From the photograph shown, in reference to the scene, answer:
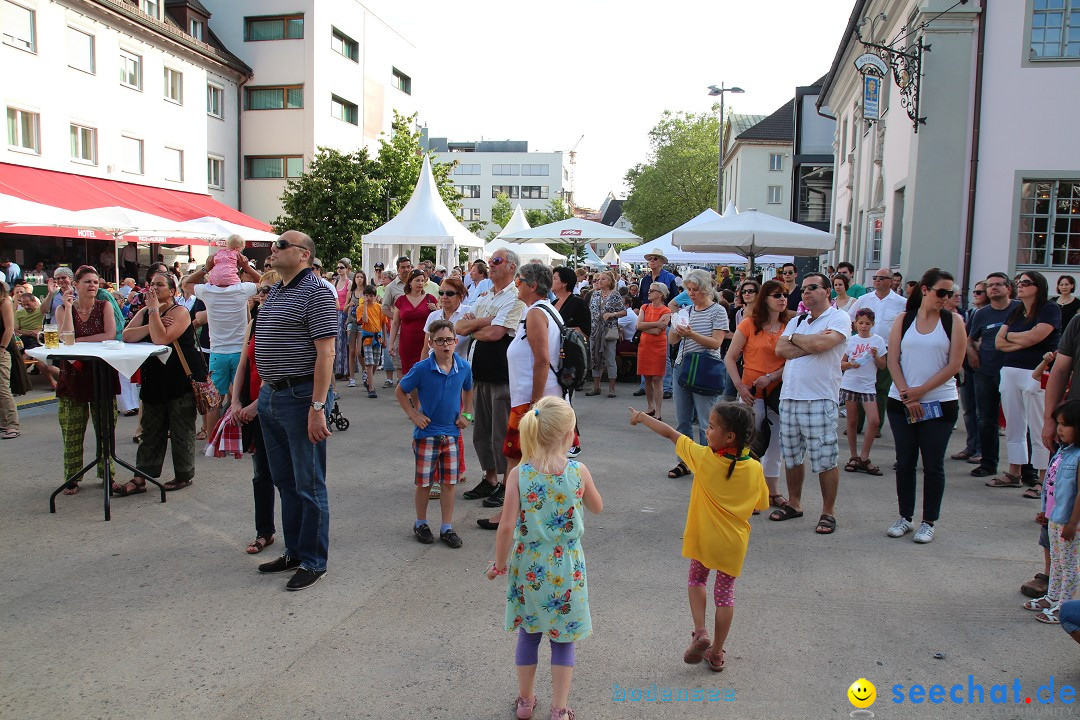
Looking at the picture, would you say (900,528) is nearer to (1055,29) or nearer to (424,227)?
(1055,29)

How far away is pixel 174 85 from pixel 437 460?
28074mm

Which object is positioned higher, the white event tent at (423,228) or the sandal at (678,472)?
the white event tent at (423,228)

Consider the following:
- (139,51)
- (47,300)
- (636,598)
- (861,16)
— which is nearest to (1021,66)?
(861,16)

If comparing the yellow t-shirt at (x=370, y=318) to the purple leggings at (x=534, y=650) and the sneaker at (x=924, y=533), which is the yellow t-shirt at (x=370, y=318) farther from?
the purple leggings at (x=534, y=650)

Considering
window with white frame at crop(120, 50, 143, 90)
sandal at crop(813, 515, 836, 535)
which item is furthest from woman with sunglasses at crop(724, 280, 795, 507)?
window with white frame at crop(120, 50, 143, 90)

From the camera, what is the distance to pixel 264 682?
3.51 m

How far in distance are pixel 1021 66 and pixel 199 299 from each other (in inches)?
510

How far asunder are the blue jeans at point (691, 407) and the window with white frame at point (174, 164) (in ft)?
84.3

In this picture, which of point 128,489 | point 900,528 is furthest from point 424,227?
point 900,528

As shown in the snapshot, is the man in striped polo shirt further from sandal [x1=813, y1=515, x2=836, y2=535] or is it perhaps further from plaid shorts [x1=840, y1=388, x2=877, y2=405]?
plaid shorts [x1=840, y1=388, x2=877, y2=405]

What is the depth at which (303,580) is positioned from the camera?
15.1 ft

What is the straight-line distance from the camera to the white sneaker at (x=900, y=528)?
5678 mm

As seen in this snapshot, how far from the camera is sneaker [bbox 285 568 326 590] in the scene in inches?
179

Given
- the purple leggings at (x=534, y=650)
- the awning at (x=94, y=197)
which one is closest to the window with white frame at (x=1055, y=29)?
the purple leggings at (x=534, y=650)
